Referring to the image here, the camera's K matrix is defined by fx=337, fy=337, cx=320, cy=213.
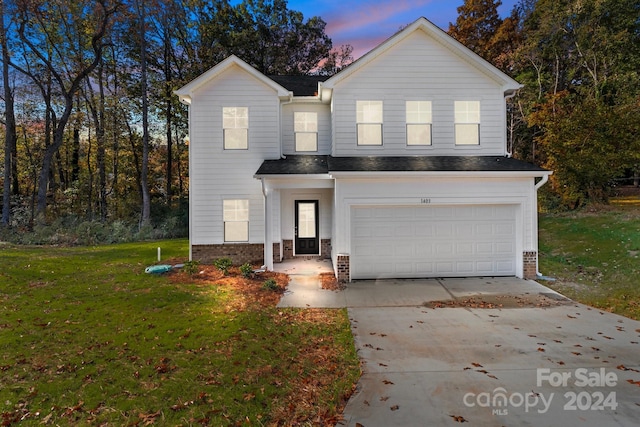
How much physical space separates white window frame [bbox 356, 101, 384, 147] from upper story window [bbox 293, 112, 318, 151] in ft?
6.23

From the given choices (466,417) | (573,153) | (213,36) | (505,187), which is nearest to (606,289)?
(505,187)

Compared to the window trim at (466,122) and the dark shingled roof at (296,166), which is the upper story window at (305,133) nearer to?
the dark shingled roof at (296,166)

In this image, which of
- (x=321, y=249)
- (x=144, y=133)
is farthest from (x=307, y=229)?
(x=144, y=133)

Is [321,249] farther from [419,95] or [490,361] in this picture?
[490,361]

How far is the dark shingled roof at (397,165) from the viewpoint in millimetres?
9930

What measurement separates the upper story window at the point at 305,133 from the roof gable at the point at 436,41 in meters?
1.45

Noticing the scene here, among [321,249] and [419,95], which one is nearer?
[419,95]

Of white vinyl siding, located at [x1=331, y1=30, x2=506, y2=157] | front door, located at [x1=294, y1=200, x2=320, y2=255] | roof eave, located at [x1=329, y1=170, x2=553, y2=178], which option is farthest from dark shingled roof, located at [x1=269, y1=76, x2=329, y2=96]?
roof eave, located at [x1=329, y1=170, x2=553, y2=178]

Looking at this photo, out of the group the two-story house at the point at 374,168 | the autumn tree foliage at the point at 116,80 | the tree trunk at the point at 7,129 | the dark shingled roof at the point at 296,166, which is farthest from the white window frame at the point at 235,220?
the tree trunk at the point at 7,129

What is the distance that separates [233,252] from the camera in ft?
40.5

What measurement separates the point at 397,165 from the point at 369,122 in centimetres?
228

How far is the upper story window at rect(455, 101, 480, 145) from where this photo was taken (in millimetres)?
11836

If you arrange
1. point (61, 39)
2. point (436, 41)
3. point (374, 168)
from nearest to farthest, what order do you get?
point (374, 168) < point (436, 41) < point (61, 39)

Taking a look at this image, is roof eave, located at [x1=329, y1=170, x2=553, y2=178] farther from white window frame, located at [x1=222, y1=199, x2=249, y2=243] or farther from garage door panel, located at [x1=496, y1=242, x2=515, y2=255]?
white window frame, located at [x1=222, y1=199, x2=249, y2=243]
